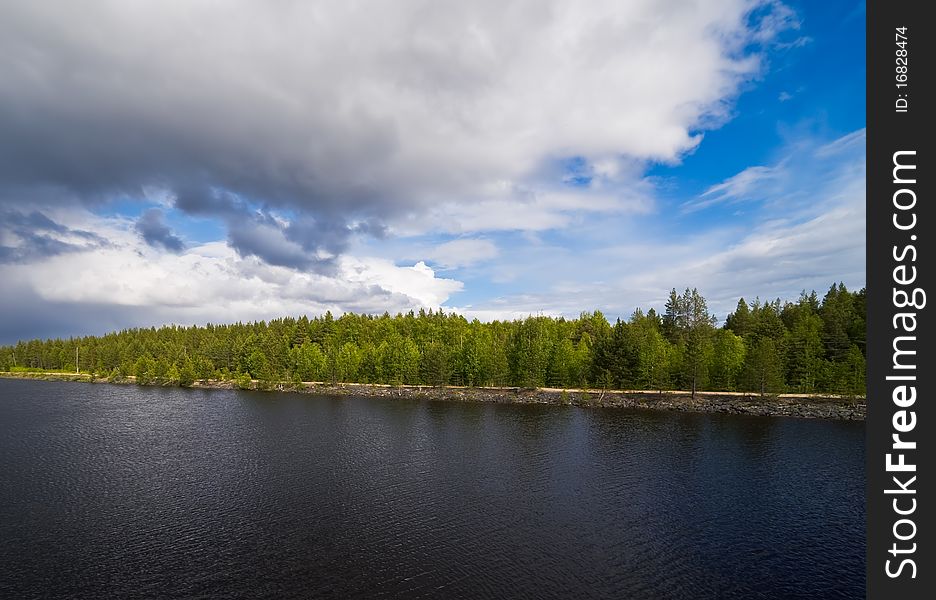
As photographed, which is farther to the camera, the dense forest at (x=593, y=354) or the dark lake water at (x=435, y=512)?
the dense forest at (x=593, y=354)

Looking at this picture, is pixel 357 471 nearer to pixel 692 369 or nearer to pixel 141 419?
pixel 141 419

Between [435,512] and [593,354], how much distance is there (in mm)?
96770

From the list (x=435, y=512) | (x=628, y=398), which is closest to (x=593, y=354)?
(x=628, y=398)

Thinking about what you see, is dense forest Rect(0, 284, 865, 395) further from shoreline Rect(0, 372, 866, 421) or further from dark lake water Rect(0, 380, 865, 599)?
dark lake water Rect(0, 380, 865, 599)

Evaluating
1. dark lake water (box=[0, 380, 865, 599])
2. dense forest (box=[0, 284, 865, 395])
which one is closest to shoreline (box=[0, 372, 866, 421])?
dense forest (box=[0, 284, 865, 395])

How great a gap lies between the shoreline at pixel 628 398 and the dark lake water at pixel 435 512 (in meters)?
15.4

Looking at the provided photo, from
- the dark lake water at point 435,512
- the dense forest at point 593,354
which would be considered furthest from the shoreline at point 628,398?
the dark lake water at point 435,512

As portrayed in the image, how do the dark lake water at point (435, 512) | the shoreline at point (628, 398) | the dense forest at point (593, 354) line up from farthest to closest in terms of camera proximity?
1. the dense forest at point (593, 354)
2. the shoreline at point (628, 398)
3. the dark lake water at point (435, 512)

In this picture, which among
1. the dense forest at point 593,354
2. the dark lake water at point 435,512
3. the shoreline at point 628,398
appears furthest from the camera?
the dense forest at point 593,354

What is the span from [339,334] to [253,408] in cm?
7713

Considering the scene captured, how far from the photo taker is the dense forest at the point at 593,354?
4375 inches

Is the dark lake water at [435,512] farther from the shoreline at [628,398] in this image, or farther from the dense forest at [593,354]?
the dense forest at [593,354]

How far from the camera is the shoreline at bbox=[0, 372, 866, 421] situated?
3930 inches

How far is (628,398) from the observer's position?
393 ft
